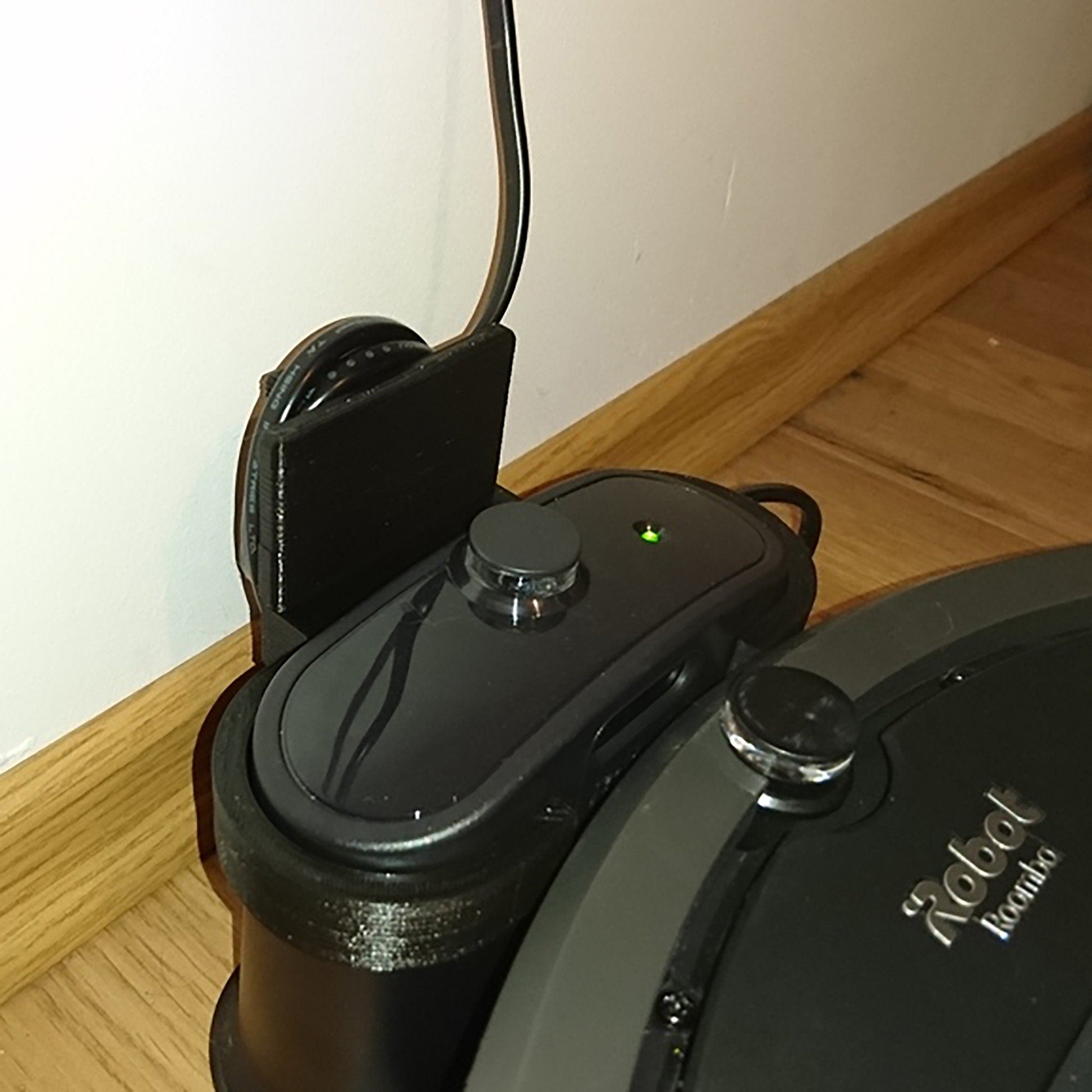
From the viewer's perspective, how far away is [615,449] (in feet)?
2.87

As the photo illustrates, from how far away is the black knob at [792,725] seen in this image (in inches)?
19.6

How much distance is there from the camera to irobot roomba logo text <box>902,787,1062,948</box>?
476mm

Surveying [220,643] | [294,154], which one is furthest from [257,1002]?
[294,154]

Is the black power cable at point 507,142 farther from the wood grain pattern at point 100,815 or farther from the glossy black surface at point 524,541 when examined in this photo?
the wood grain pattern at point 100,815

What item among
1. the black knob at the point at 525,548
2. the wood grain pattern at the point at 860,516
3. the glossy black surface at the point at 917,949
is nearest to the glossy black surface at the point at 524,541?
the black knob at the point at 525,548

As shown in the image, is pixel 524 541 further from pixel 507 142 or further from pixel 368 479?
pixel 507 142

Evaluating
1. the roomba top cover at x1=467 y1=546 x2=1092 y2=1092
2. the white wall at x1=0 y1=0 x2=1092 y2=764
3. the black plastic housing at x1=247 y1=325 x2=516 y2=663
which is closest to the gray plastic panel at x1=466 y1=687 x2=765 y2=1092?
the roomba top cover at x1=467 y1=546 x2=1092 y2=1092

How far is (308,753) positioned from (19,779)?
0.19 m

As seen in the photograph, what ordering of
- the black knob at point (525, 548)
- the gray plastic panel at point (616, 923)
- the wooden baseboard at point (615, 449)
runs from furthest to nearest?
the wooden baseboard at point (615, 449) → the black knob at point (525, 548) → the gray plastic panel at point (616, 923)

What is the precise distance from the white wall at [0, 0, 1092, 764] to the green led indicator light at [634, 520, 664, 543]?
0.54 feet

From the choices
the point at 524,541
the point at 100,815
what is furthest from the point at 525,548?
the point at 100,815

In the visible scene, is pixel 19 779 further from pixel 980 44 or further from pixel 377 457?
pixel 980 44

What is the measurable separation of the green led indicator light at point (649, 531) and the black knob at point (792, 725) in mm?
78

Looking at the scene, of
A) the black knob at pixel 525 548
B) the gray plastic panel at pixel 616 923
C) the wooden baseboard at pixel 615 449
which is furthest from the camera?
the wooden baseboard at pixel 615 449
